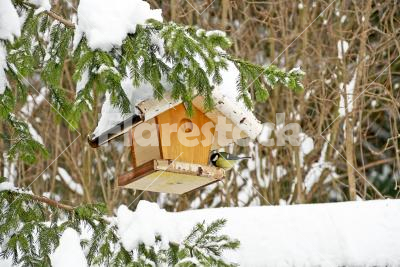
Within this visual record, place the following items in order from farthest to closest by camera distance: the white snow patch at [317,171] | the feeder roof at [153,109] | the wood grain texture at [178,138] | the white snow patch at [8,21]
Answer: the white snow patch at [317,171] → the wood grain texture at [178,138] → the feeder roof at [153,109] → the white snow patch at [8,21]

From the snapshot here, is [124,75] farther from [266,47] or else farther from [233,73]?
[266,47]

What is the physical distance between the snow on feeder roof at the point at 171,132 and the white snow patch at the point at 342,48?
10.3 feet

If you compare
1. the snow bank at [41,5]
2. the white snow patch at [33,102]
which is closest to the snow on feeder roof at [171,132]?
the snow bank at [41,5]

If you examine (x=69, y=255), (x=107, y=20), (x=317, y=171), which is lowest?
(x=317, y=171)

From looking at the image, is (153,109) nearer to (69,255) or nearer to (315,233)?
(69,255)

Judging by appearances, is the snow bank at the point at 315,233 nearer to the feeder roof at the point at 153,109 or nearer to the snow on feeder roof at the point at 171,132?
the snow on feeder roof at the point at 171,132

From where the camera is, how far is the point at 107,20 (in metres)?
2.99

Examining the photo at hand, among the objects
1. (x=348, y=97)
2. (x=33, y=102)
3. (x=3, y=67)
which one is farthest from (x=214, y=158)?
(x=33, y=102)

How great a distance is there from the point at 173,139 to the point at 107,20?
113 centimetres

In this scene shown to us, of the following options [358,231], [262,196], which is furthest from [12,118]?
[262,196]

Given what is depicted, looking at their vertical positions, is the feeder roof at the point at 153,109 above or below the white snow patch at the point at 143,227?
above

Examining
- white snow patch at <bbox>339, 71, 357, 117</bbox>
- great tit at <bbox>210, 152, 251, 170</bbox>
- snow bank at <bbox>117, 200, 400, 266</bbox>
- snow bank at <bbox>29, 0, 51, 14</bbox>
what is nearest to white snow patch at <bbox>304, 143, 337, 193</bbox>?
white snow patch at <bbox>339, 71, 357, 117</bbox>

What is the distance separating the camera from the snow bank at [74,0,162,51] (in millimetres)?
2955

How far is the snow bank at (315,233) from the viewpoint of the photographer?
15.9 feet
